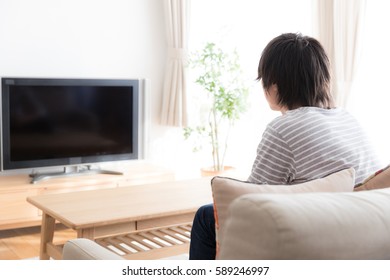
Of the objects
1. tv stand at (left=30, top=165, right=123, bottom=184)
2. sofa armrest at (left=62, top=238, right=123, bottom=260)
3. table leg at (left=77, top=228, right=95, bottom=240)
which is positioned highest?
sofa armrest at (left=62, top=238, right=123, bottom=260)

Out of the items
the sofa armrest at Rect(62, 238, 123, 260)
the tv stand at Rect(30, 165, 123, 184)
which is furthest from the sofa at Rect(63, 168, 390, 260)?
the tv stand at Rect(30, 165, 123, 184)

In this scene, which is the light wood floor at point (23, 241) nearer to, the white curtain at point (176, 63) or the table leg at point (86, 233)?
the table leg at point (86, 233)

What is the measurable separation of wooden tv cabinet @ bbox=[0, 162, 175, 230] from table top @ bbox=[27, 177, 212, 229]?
3.28ft

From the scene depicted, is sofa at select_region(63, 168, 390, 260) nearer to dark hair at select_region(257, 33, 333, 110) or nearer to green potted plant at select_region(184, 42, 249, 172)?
dark hair at select_region(257, 33, 333, 110)

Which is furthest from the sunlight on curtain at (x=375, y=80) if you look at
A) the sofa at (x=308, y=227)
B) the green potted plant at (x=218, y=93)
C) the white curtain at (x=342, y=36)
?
the sofa at (x=308, y=227)

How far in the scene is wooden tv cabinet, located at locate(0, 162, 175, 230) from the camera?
3.92m

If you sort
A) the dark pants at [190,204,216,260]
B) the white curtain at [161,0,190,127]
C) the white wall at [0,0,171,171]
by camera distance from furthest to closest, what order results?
the white curtain at [161,0,190,127], the white wall at [0,0,171,171], the dark pants at [190,204,216,260]

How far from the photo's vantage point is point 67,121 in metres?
4.30

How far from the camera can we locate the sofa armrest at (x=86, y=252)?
146cm

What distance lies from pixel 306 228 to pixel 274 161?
909 mm

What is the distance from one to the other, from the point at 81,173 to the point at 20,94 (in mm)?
767

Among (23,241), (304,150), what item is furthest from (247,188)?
(23,241)
